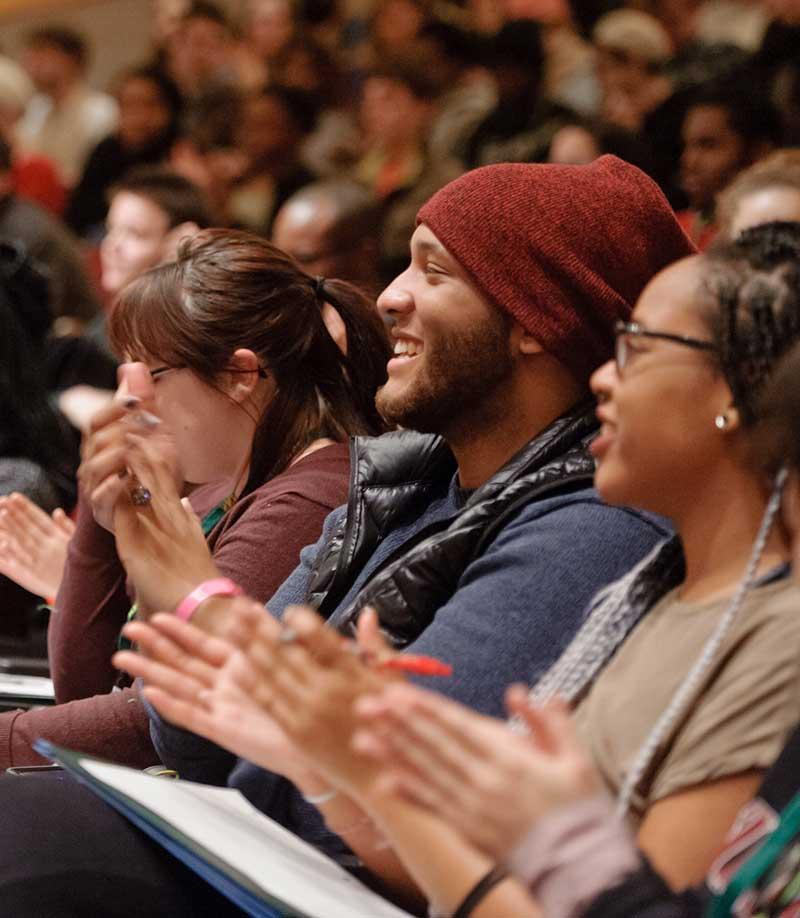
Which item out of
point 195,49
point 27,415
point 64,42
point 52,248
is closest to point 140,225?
point 52,248

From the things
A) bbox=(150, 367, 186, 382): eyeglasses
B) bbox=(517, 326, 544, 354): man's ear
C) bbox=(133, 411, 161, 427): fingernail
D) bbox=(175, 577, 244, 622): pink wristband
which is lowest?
bbox=(175, 577, 244, 622): pink wristband

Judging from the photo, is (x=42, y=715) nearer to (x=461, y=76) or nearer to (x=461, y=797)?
(x=461, y=797)

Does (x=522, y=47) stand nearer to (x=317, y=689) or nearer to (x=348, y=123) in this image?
(x=348, y=123)

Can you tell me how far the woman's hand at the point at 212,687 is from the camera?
1.34 metres

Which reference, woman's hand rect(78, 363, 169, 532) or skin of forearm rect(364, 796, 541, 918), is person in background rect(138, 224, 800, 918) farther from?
woman's hand rect(78, 363, 169, 532)

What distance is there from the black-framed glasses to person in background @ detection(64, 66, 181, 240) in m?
4.77

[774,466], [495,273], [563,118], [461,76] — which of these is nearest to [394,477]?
[495,273]

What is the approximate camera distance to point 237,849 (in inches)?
53.4

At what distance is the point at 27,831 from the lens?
163cm

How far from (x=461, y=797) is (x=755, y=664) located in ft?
0.92

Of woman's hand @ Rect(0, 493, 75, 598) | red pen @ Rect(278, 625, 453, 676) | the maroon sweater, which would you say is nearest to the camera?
red pen @ Rect(278, 625, 453, 676)

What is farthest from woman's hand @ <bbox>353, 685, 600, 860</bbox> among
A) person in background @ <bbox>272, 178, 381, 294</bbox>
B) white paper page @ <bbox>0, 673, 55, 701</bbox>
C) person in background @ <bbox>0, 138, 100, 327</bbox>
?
person in background @ <bbox>0, 138, 100, 327</bbox>

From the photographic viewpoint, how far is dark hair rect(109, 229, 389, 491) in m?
2.21

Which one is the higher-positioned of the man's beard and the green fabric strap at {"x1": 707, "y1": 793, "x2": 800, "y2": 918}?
the man's beard
